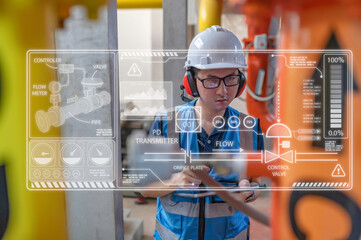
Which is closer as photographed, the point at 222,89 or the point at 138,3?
the point at 222,89

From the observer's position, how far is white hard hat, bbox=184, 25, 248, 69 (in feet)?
2.26

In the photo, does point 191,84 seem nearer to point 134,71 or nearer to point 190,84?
point 190,84

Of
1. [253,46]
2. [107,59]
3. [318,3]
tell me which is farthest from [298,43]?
[107,59]

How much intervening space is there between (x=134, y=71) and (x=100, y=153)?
0.21 meters

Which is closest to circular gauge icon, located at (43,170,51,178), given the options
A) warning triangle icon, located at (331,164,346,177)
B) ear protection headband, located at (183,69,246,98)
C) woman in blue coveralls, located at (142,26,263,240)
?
woman in blue coveralls, located at (142,26,263,240)

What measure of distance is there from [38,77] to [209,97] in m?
0.40

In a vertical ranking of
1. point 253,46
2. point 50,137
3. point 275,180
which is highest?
point 253,46

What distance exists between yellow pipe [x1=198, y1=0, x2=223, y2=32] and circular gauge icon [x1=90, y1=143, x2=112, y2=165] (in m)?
0.36

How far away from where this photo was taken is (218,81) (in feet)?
2.32

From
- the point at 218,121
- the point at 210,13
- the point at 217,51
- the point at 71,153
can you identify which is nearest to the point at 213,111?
the point at 218,121

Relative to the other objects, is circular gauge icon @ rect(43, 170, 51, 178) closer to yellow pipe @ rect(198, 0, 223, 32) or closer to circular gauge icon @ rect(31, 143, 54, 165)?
→ circular gauge icon @ rect(31, 143, 54, 165)

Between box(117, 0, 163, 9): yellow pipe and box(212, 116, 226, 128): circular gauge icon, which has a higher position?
A: box(117, 0, 163, 9): yellow pipe

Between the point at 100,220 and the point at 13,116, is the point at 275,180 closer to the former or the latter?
the point at 100,220

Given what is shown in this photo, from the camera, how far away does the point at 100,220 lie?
30.2 inches
